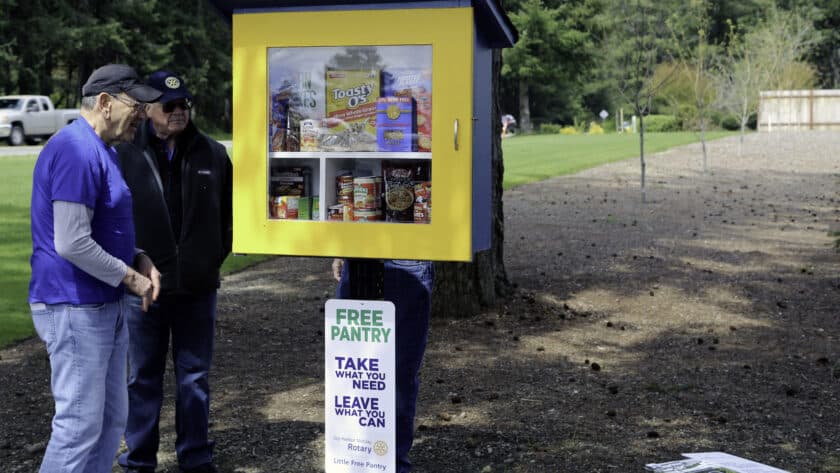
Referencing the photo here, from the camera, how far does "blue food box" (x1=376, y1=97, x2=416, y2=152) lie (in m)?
4.29

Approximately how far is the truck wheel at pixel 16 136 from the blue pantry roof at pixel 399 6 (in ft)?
121

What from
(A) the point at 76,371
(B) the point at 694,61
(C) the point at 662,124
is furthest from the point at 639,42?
(C) the point at 662,124

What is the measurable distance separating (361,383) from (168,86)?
5.07 ft

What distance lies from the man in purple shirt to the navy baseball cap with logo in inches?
25.3

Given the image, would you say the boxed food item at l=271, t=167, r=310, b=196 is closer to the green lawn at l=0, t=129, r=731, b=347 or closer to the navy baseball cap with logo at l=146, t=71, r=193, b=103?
the navy baseball cap with logo at l=146, t=71, r=193, b=103

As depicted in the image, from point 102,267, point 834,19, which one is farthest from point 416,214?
point 834,19

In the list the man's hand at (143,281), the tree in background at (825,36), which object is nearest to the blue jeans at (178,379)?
the man's hand at (143,281)

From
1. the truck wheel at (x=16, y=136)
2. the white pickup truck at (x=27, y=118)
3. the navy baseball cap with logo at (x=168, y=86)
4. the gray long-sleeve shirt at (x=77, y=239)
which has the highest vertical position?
the white pickup truck at (x=27, y=118)

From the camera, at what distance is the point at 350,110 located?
4402 mm

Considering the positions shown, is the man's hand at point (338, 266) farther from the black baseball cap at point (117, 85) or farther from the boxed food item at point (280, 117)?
the black baseball cap at point (117, 85)

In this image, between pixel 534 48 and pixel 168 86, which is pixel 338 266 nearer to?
pixel 168 86

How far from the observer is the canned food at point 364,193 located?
4387 mm

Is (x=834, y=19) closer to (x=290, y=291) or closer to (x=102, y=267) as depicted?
(x=290, y=291)

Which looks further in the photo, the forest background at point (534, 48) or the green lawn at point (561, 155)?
the forest background at point (534, 48)
